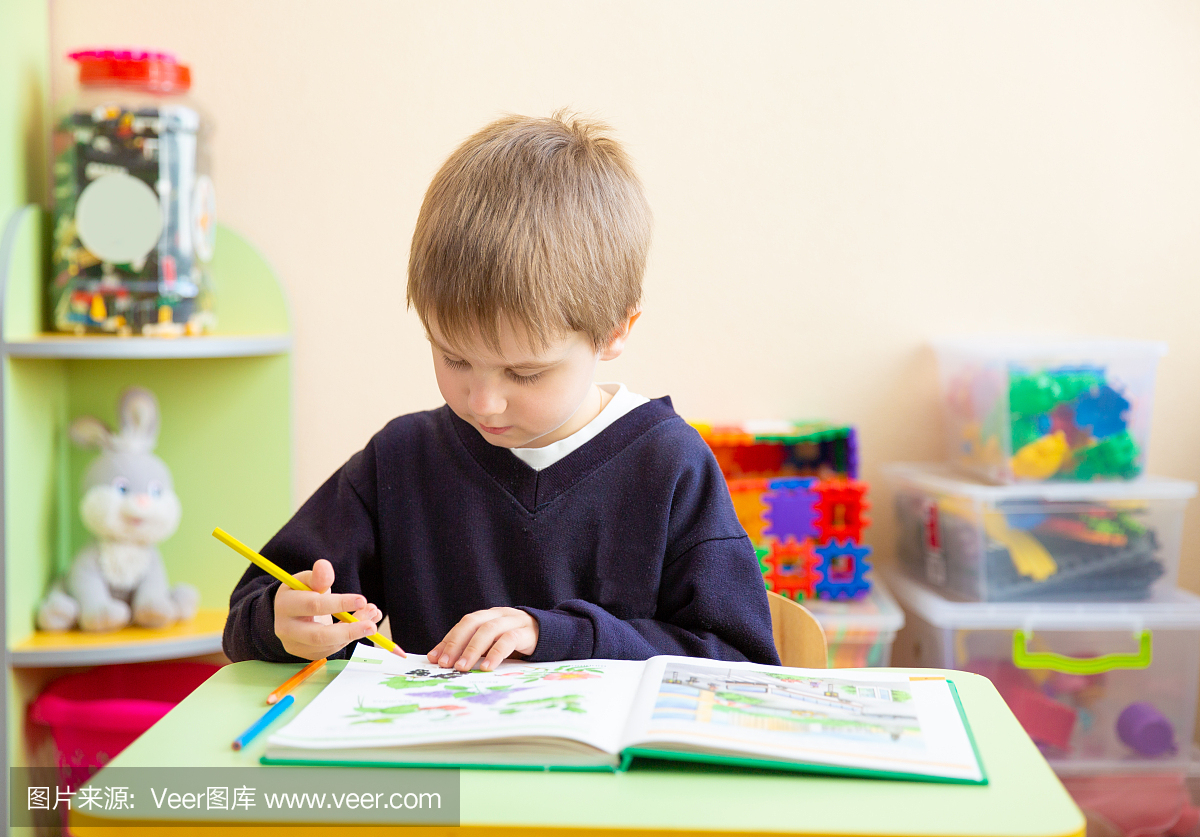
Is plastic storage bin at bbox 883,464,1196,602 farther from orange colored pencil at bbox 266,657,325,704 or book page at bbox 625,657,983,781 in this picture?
orange colored pencil at bbox 266,657,325,704

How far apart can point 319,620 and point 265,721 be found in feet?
0.51

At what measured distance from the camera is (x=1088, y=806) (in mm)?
1469

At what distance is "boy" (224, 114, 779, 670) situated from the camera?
76cm

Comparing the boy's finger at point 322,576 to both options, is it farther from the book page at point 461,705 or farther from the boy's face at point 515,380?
the boy's face at point 515,380

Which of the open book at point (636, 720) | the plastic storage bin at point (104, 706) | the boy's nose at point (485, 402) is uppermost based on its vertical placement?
the boy's nose at point (485, 402)

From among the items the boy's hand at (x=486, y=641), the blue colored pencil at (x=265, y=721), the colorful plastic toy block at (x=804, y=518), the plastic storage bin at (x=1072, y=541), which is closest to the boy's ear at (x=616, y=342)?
the boy's hand at (x=486, y=641)

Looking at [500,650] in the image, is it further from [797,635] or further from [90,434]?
[90,434]

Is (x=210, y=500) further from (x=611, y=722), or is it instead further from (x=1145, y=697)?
(x=1145, y=697)

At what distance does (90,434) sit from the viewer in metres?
1.55

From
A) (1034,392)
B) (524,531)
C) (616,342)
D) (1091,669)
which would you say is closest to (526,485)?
(524,531)

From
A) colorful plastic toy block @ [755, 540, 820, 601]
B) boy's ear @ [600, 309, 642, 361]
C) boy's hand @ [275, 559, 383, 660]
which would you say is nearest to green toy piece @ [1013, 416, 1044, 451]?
colorful plastic toy block @ [755, 540, 820, 601]

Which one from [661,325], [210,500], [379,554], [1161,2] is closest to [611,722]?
[379,554]

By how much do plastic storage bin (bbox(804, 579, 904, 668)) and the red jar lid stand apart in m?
1.24

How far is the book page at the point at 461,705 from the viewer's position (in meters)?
A: 0.53
